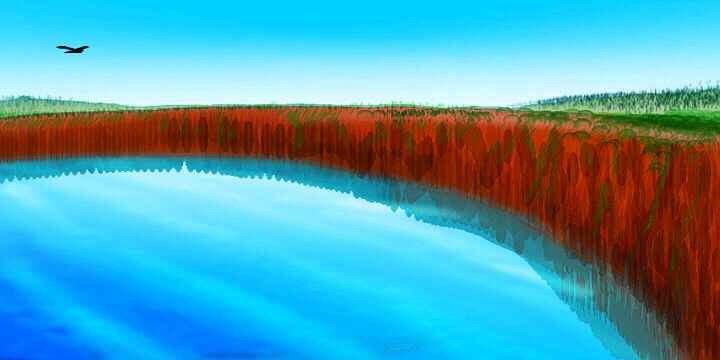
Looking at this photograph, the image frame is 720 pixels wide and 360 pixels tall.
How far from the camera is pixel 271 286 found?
562 centimetres

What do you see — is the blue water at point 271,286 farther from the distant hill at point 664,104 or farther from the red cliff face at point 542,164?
the distant hill at point 664,104

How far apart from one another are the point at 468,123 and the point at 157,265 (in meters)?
7.60

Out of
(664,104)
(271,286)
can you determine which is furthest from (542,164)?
(664,104)

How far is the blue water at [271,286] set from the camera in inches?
169

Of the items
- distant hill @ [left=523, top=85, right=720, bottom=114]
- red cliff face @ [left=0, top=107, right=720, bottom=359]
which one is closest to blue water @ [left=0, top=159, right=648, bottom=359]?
red cliff face @ [left=0, top=107, right=720, bottom=359]

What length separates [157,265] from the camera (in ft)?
20.9

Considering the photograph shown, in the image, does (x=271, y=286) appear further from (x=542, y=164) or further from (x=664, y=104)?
(x=664, y=104)

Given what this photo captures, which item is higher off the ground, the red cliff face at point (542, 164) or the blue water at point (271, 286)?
the red cliff face at point (542, 164)

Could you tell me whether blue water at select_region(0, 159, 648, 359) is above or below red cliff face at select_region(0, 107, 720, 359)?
below

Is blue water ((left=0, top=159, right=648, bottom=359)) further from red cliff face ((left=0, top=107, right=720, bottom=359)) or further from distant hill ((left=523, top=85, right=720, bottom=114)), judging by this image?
distant hill ((left=523, top=85, right=720, bottom=114))

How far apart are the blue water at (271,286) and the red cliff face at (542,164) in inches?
20.0

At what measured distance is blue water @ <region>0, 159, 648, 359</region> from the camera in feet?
14.1

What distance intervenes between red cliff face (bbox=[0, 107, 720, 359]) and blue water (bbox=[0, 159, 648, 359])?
0.51m

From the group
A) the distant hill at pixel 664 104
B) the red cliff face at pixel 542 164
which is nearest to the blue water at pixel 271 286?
the red cliff face at pixel 542 164
